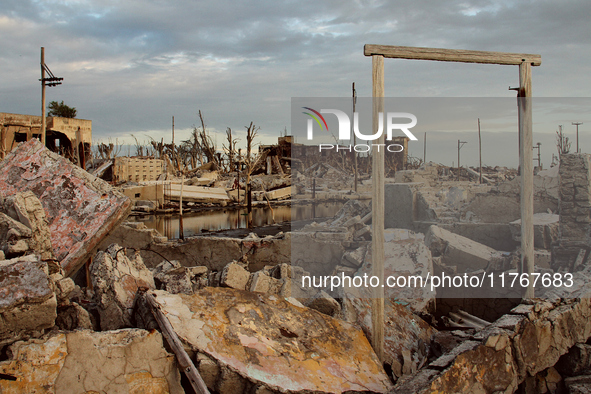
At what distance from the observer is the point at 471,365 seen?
297 cm

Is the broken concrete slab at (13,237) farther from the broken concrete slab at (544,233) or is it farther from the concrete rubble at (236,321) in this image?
the broken concrete slab at (544,233)

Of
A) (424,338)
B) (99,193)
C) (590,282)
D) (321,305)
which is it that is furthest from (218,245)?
(590,282)

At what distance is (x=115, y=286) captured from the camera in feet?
11.3

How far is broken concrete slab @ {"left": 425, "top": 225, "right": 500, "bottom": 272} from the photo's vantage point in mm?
6121

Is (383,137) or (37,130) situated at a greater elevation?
(37,130)

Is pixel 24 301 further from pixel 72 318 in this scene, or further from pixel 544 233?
pixel 544 233

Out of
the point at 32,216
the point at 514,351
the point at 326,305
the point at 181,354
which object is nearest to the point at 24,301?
the point at 181,354

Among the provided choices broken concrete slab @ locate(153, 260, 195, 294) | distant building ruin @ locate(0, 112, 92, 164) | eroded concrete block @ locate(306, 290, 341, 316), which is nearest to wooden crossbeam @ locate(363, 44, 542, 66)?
eroded concrete block @ locate(306, 290, 341, 316)

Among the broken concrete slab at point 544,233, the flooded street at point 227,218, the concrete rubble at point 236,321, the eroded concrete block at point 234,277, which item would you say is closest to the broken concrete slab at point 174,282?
the concrete rubble at point 236,321

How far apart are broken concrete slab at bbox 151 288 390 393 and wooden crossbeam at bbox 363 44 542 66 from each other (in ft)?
7.18

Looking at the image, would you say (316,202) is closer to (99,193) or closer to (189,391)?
(99,193)

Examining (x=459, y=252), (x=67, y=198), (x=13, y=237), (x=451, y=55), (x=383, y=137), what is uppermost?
(x=451, y=55)

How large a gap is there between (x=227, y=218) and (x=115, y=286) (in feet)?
50.9

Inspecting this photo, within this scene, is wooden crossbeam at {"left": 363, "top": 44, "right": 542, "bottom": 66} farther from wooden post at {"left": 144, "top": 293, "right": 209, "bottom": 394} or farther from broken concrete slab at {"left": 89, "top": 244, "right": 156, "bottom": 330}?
broken concrete slab at {"left": 89, "top": 244, "right": 156, "bottom": 330}
